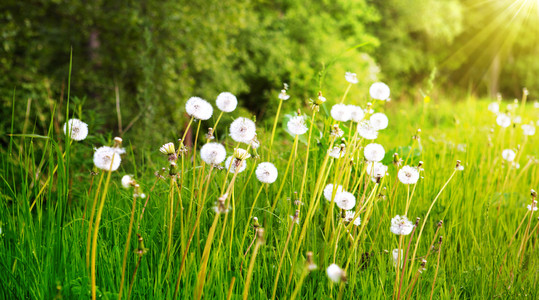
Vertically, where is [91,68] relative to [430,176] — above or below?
above

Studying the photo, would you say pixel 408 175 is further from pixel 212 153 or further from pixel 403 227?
pixel 212 153

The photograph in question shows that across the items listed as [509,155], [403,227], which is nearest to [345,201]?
[403,227]

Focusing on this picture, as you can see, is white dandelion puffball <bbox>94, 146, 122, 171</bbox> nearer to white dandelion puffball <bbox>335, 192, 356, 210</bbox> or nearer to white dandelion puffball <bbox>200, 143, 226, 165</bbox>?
white dandelion puffball <bbox>200, 143, 226, 165</bbox>

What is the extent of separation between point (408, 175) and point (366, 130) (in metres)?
0.22

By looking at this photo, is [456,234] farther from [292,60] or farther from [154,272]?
[292,60]

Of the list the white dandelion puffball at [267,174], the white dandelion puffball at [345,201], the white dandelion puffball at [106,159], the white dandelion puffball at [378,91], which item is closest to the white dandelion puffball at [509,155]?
the white dandelion puffball at [378,91]

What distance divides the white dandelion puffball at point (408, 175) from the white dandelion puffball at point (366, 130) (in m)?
0.16

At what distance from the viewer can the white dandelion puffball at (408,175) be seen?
1302 mm

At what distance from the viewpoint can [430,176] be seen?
2.06 m

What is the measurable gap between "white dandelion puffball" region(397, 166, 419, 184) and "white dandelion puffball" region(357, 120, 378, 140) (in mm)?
160

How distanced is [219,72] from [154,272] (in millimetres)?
6146

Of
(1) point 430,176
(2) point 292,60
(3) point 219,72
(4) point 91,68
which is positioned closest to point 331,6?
(2) point 292,60

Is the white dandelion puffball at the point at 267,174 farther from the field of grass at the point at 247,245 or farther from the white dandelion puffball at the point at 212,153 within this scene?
the white dandelion puffball at the point at 212,153

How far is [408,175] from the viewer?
1327 mm
